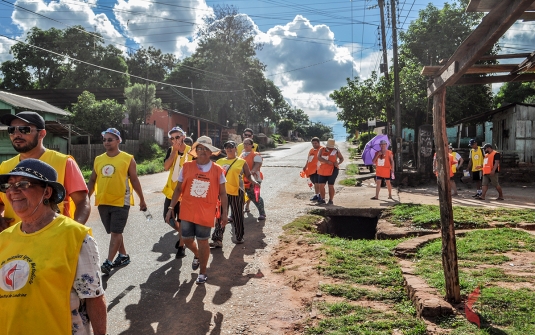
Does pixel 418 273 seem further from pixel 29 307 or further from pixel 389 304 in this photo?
pixel 29 307

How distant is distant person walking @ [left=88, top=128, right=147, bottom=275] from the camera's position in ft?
18.1

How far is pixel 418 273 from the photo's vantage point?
204 inches

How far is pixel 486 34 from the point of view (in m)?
3.73

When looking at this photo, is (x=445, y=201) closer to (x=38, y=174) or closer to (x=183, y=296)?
(x=183, y=296)

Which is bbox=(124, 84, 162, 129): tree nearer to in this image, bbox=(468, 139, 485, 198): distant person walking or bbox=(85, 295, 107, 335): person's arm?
bbox=(468, 139, 485, 198): distant person walking

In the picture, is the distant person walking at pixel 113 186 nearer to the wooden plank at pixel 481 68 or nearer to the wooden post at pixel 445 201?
the wooden post at pixel 445 201

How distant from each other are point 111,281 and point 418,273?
360 centimetres

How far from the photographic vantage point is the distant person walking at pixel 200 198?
532 cm

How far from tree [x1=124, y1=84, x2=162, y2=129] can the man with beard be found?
29719mm

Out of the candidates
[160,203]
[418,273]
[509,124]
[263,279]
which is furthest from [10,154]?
[509,124]

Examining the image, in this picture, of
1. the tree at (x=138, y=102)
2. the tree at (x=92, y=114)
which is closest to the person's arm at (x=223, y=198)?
the tree at (x=92, y=114)

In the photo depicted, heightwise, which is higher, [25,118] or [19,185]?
[25,118]

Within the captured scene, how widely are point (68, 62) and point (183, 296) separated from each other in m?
47.3

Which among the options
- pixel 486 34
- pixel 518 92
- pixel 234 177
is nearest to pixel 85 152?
pixel 234 177
